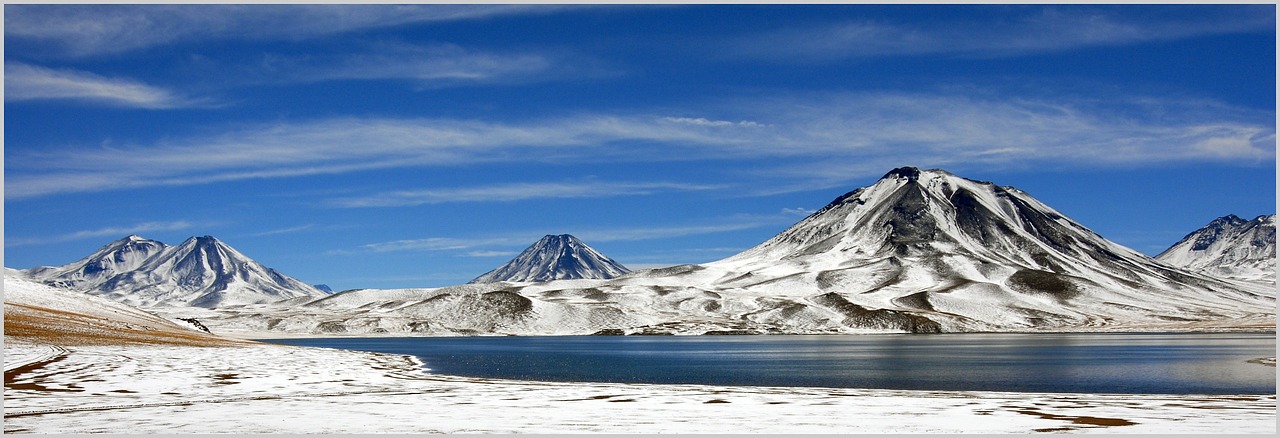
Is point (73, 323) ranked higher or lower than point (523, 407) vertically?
higher

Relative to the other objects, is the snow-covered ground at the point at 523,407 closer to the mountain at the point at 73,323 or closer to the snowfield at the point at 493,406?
the snowfield at the point at 493,406

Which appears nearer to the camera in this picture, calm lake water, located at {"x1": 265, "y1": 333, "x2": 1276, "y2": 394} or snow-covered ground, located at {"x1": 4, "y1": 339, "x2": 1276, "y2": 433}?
snow-covered ground, located at {"x1": 4, "y1": 339, "x2": 1276, "y2": 433}

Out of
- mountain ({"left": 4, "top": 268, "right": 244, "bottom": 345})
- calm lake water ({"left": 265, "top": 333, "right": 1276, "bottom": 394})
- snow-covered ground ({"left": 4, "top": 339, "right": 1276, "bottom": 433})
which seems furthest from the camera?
mountain ({"left": 4, "top": 268, "right": 244, "bottom": 345})

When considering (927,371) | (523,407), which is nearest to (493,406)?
(523,407)

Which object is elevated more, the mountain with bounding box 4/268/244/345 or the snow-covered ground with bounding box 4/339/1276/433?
the mountain with bounding box 4/268/244/345

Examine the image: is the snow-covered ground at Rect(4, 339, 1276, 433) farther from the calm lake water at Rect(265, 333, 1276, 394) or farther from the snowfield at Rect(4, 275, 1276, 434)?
the calm lake water at Rect(265, 333, 1276, 394)

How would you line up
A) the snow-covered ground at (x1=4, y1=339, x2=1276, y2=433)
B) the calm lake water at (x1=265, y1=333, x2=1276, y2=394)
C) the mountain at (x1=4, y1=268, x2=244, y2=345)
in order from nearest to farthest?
the snow-covered ground at (x1=4, y1=339, x2=1276, y2=433), the calm lake water at (x1=265, y1=333, x2=1276, y2=394), the mountain at (x1=4, y1=268, x2=244, y2=345)

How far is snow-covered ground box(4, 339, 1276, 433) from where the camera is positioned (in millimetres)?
35469

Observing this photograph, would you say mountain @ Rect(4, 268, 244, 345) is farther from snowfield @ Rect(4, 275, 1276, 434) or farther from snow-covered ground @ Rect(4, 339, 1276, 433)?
snow-covered ground @ Rect(4, 339, 1276, 433)

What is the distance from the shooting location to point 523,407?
44312 millimetres

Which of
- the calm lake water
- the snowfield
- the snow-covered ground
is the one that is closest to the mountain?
the snowfield

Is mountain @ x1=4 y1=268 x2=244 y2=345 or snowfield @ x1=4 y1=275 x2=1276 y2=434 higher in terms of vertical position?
mountain @ x1=4 y1=268 x2=244 y2=345

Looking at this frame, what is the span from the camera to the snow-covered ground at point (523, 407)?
35469mm

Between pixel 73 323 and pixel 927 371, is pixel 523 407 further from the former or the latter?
pixel 73 323
